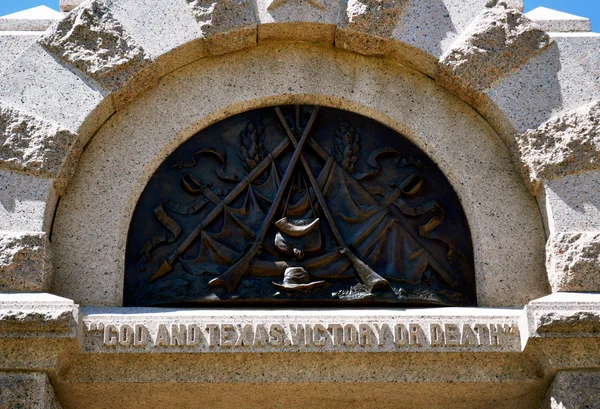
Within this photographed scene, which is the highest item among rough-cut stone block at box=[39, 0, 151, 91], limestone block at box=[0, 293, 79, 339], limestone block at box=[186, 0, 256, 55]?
limestone block at box=[186, 0, 256, 55]

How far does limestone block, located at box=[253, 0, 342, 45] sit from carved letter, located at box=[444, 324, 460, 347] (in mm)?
2394

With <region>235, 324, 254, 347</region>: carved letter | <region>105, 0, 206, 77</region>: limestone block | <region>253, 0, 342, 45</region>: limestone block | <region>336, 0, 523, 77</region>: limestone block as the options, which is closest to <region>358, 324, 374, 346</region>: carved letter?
<region>235, 324, 254, 347</region>: carved letter

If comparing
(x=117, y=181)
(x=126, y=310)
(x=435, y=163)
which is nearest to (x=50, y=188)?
(x=117, y=181)

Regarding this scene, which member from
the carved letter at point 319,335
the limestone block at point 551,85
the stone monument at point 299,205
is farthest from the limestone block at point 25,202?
the limestone block at point 551,85

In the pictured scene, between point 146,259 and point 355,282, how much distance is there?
1439 mm

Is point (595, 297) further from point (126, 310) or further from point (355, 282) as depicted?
point (126, 310)

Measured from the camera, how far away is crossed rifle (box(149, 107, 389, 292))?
6.86 metres

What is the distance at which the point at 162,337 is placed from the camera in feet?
20.9

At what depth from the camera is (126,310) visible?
665 centimetres

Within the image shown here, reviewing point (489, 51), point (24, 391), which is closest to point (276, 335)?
point (24, 391)

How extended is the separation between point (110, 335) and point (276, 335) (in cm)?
104

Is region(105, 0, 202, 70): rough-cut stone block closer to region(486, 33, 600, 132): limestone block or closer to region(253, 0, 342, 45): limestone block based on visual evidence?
region(253, 0, 342, 45): limestone block

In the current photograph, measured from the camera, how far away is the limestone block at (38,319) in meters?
6.17

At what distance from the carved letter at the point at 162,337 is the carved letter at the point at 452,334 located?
5.74 feet
